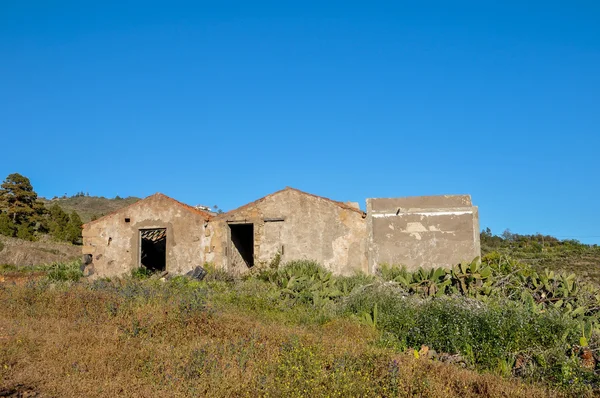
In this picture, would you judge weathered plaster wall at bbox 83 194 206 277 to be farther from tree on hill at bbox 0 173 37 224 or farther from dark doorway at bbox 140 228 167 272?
tree on hill at bbox 0 173 37 224

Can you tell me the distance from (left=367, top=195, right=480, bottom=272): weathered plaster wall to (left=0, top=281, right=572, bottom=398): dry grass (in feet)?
23.5

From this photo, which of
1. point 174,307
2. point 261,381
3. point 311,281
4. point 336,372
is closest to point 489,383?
point 336,372

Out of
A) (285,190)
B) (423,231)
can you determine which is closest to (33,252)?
(285,190)

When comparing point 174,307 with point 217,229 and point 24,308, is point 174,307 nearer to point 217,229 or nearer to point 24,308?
point 24,308

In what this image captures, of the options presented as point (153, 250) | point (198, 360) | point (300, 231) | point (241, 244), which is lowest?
point (198, 360)

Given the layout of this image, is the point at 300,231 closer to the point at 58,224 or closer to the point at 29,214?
the point at 58,224

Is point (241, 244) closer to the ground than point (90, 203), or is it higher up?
closer to the ground

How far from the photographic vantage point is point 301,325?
10188 mm

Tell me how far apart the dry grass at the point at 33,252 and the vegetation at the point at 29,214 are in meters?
5.81

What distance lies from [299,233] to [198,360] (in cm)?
1074

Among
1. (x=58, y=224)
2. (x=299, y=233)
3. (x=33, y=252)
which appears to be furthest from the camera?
(x=58, y=224)

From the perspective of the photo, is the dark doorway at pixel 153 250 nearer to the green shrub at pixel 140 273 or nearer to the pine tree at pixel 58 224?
the green shrub at pixel 140 273

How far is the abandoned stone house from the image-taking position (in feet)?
53.6

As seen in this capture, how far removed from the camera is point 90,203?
2534 inches
